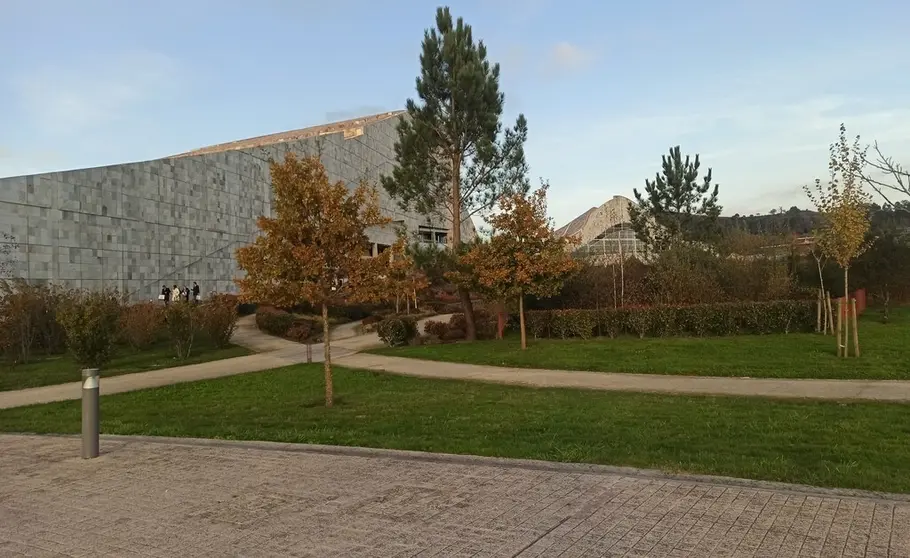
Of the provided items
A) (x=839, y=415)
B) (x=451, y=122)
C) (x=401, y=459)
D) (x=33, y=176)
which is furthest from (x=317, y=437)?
(x=33, y=176)

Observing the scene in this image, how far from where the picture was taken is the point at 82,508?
5.03 meters

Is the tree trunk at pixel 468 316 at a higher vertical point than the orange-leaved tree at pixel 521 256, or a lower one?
lower

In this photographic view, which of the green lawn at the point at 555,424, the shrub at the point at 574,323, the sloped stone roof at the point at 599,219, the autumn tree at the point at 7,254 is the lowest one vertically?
the green lawn at the point at 555,424

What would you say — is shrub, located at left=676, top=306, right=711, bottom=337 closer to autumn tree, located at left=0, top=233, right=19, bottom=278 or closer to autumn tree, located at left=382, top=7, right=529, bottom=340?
autumn tree, located at left=382, top=7, right=529, bottom=340

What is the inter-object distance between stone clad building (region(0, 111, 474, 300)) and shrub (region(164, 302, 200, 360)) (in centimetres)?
620

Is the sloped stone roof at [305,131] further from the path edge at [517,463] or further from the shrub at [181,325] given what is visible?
the path edge at [517,463]

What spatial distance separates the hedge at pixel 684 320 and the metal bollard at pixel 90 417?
13355 millimetres

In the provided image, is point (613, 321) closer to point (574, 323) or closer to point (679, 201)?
point (574, 323)

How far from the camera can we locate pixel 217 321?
20.6m

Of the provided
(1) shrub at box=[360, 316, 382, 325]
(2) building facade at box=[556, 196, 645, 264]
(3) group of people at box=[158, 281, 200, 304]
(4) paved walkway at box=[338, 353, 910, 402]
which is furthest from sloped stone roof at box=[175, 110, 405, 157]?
(4) paved walkway at box=[338, 353, 910, 402]

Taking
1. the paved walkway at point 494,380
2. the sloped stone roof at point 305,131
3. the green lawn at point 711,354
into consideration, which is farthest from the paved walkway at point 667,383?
the sloped stone roof at point 305,131

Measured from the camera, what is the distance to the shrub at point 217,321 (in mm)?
20297

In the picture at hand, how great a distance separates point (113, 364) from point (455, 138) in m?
11.5

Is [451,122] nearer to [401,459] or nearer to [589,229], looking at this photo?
[401,459]
